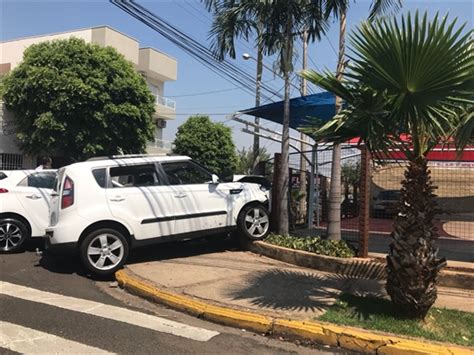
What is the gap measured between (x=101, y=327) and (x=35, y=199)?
498cm

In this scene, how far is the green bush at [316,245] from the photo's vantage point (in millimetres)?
8281

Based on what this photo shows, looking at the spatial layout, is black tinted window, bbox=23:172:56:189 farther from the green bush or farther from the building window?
the building window

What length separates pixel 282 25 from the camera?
32.9 ft

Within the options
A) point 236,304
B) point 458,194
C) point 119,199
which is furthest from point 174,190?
point 458,194

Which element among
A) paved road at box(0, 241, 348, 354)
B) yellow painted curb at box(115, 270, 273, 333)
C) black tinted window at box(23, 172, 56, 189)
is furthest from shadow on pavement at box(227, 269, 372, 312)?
black tinted window at box(23, 172, 56, 189)

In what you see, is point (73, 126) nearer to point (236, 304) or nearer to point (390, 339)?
point (236, 304)

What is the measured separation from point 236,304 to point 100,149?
1624 centimetres

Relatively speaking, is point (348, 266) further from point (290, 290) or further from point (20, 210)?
point (20, 210)

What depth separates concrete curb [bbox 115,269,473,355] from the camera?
16.1ft

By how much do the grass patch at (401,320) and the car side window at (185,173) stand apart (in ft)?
Result: 12.3

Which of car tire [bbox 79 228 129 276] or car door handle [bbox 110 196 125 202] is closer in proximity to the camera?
car tire [bbox 79 228 129 276]

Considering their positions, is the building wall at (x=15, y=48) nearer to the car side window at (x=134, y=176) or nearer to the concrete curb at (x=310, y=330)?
the car side window at (x=134, y=176)

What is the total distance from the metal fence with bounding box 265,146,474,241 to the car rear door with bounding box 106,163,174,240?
315cm

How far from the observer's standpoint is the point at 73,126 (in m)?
20.8
